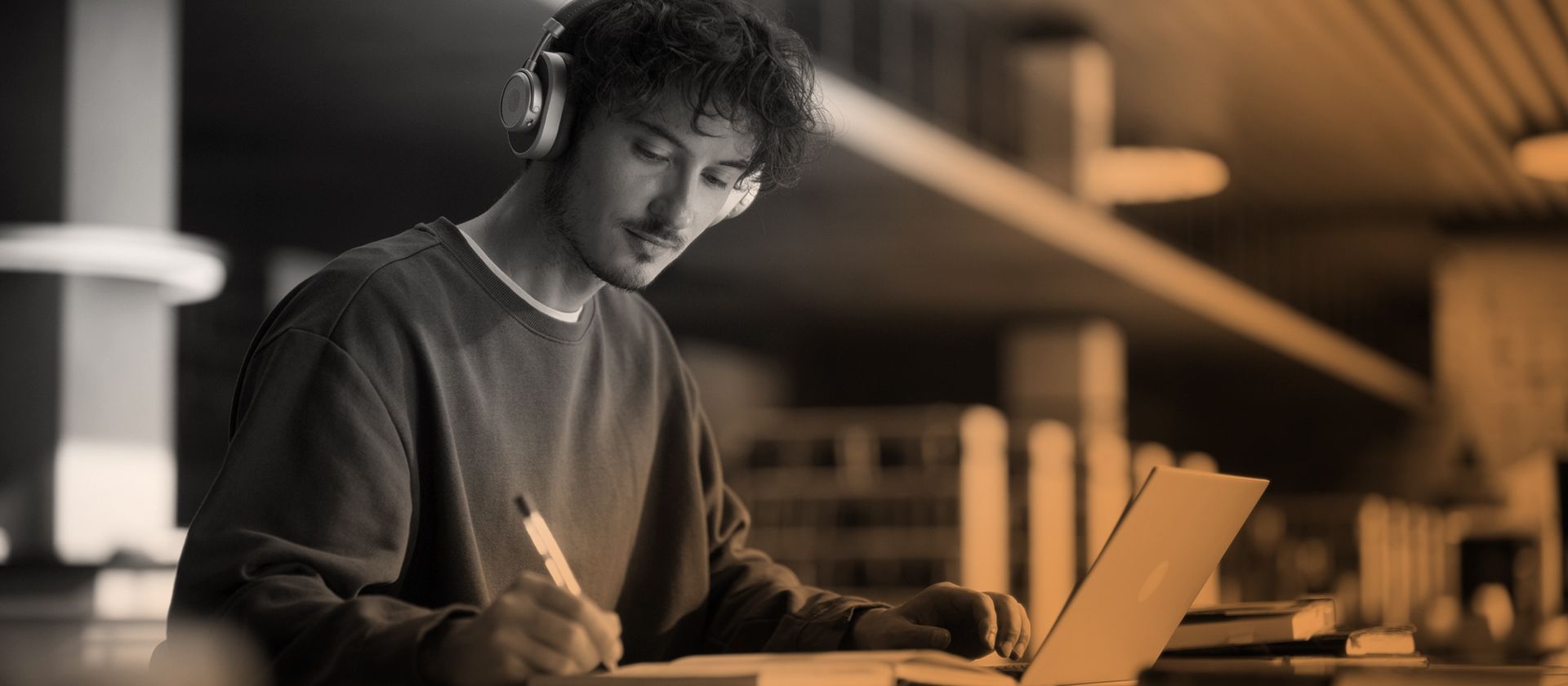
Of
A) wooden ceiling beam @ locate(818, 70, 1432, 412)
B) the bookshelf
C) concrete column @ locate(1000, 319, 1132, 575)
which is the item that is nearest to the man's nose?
wooden ceiling beam @ locate(818, 70, 1432, 412)

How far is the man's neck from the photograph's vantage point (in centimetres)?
133

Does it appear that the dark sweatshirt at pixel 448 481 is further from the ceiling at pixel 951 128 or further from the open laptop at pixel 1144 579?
the ceiling at pixel 951 128

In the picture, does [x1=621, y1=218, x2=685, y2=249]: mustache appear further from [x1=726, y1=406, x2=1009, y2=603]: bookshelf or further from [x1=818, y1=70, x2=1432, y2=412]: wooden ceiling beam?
[x1=726, y1=406, x2=1009, y2=603]: bookshelf

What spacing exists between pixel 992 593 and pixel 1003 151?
19.3 feet

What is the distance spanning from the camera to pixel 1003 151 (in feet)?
23.0

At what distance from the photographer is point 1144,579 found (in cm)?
102

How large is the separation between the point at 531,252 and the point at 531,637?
54 centimetres

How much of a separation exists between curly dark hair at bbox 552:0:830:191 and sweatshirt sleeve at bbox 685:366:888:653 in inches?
12.5

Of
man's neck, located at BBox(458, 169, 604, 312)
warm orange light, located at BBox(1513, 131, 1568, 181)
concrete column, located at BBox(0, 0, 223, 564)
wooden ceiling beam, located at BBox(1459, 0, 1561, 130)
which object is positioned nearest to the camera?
man's neck, located at BBox(458, 169, 604, 312)

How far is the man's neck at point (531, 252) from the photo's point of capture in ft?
4.35

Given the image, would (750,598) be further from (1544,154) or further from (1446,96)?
(1544,154)

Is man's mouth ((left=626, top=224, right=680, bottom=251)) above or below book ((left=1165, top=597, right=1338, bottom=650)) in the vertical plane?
above

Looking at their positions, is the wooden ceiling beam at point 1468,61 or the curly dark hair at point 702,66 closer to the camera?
the curly dark hair at point 702,66

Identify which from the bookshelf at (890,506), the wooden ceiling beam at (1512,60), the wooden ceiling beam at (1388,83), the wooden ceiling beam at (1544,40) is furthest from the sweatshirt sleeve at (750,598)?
the wooden ceiling beam at (1544,40)
